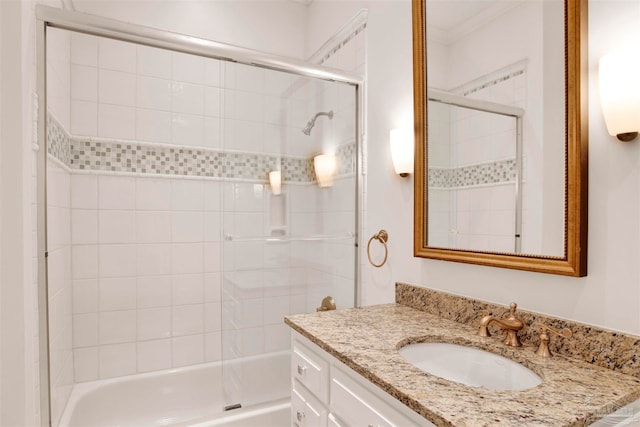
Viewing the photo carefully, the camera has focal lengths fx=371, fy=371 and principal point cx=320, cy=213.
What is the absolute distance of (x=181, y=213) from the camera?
249 centimetres

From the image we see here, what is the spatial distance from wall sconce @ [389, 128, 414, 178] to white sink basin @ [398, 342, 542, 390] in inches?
31.4

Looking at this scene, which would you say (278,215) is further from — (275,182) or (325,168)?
(325,168)

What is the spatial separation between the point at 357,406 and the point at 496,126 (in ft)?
3.37

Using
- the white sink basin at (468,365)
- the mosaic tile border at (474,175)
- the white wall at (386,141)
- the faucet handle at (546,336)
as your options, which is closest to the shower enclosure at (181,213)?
the white wall at (386,141)

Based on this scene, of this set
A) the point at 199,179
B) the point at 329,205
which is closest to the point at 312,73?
the point at 329,205

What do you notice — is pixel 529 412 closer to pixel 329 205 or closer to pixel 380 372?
pixel 380 372

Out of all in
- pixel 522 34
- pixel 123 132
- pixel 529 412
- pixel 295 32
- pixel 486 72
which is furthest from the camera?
pixel 295 32

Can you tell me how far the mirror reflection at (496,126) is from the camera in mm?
1129

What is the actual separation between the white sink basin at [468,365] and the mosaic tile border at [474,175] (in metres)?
0.58

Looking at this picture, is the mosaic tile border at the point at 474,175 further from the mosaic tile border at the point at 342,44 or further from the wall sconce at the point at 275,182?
the mosaic tile border at the point at 342,44

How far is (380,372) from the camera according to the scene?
941 mm

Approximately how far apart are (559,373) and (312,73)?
1670 millimetres

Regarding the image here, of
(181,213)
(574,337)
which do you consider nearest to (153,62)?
(181,213)

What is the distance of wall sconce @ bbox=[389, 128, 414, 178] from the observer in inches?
66.2
